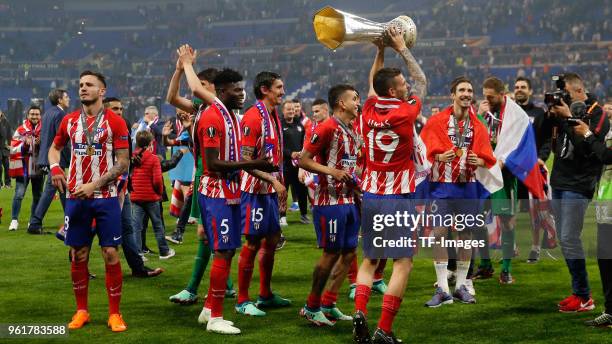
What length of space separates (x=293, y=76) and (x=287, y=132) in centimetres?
3706

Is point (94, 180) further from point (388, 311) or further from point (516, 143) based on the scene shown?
point (516, 143)

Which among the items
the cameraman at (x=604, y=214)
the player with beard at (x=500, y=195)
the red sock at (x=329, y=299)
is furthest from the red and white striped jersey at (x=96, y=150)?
the player with beard at (x=500, y=195)

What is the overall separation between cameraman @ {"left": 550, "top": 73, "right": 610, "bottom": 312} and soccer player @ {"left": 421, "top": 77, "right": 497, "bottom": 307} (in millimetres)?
751

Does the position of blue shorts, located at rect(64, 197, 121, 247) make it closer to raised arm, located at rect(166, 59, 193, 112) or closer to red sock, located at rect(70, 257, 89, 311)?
red sock, located at rect(70, 257, 89, 311)

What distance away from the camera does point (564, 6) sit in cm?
5066

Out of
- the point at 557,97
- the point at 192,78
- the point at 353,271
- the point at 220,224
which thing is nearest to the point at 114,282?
the point at 220,224

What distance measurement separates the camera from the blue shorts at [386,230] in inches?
245

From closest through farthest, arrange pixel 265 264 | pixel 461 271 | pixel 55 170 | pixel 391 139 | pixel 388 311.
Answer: pixel 388 311 → pixel 391 139 → pixel 55 170 → pixel 265 264 → pixel 461 271

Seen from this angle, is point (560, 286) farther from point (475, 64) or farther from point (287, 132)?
point (475, 64)

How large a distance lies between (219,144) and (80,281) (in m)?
1.59

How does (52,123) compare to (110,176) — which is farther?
(52,123)

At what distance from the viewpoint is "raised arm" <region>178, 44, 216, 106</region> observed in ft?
21.8

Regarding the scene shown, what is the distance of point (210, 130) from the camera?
6469 mm

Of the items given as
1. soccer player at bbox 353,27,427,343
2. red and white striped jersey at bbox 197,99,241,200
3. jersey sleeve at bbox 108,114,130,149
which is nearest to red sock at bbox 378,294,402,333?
soccer player at bbox 353,27,427,343
